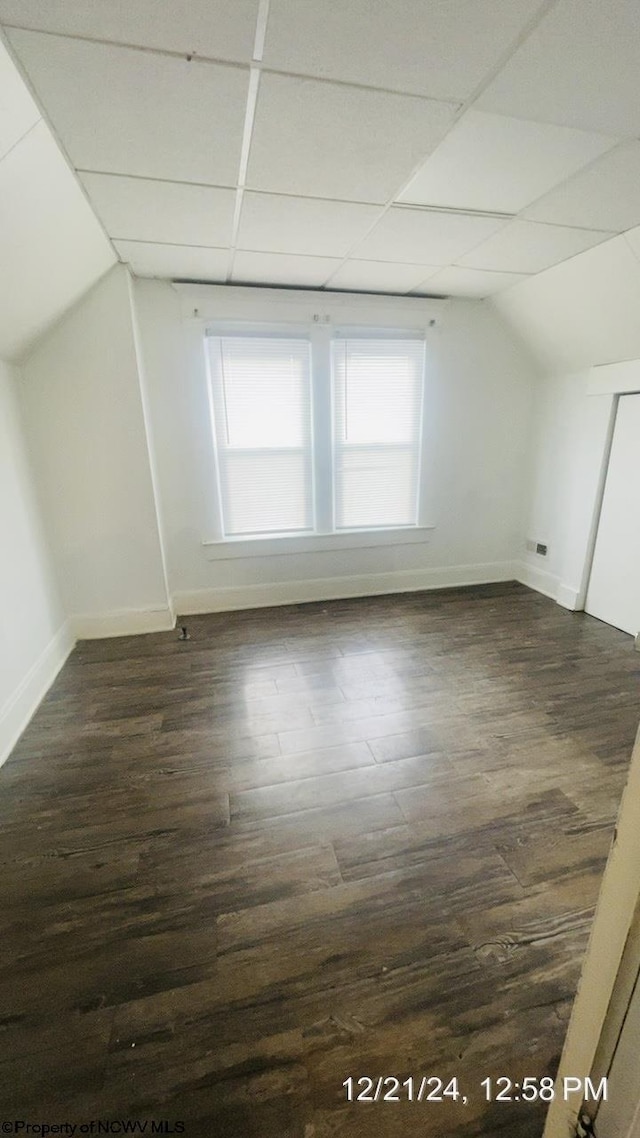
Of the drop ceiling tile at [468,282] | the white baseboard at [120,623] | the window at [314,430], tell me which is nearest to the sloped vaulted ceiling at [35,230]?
the window at [314,430]

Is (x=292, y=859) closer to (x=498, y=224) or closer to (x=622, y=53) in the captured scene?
(x=622, y=53)

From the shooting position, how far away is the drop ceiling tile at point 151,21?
1.03m

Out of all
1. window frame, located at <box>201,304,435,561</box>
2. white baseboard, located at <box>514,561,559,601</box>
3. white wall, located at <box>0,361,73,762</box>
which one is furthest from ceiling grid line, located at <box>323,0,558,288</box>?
white baseboard, located at <box>514,561,559,601</box>

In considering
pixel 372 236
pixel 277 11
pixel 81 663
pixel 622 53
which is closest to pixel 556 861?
pixel 622 53

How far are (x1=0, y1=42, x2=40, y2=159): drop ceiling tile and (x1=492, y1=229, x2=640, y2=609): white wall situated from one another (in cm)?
269

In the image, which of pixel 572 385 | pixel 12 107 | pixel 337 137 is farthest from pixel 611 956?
pixel 572 385

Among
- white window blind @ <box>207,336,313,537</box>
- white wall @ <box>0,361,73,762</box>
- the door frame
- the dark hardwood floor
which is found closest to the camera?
the door frame

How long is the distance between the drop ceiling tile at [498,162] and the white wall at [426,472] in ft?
5.48

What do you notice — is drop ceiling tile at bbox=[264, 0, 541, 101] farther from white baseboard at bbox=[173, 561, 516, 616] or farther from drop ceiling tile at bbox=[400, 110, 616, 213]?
white baseboard at bbox=[173, 561, 516, 616]

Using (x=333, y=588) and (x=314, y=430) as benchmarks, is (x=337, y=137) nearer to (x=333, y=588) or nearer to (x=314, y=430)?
(x=314, y=430)

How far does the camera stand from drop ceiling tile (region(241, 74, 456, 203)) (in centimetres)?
133

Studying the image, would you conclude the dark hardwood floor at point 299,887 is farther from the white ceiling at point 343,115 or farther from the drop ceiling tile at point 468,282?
the drop ceiling tile at point 468,282

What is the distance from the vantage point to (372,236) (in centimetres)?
230

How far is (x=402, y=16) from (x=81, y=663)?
3.23 meters
